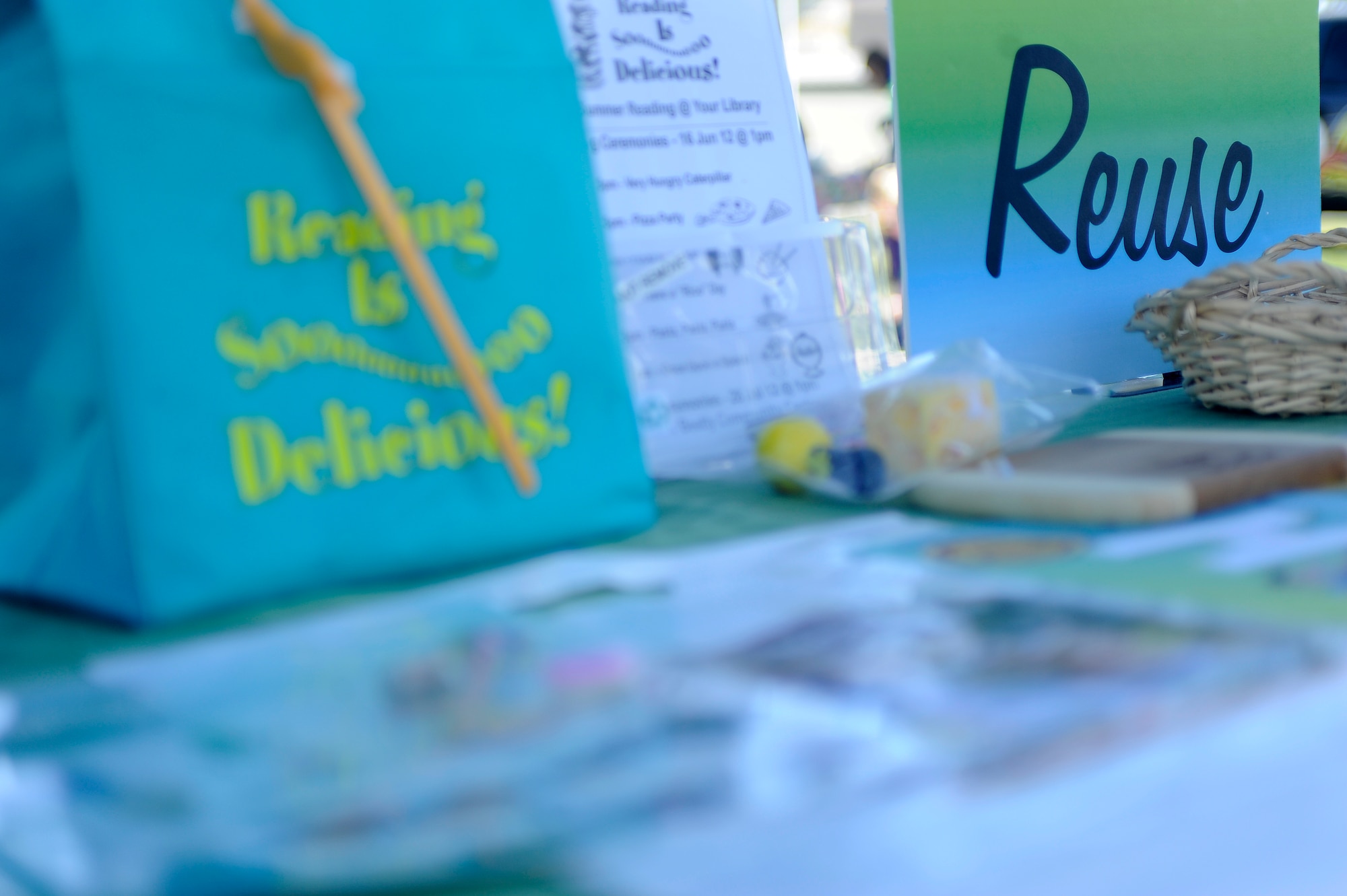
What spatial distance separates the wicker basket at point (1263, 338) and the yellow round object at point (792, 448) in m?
0.34

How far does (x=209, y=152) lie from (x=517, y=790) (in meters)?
→ 0.35

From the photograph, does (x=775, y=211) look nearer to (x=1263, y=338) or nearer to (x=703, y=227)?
(x=703, y=227)

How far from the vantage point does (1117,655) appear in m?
0.42

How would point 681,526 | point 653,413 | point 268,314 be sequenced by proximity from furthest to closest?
point 653,413 < point 681,526 < point 268,314

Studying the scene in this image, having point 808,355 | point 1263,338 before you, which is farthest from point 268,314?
point 1263,338

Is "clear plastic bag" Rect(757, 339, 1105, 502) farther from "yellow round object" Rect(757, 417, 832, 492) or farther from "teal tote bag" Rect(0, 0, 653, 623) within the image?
"teal tote bag" Rect(0, 0, 653, 623)

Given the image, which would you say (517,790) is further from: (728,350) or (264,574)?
(728,350)

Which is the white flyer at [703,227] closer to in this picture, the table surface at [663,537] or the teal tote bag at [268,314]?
the table surface at [663,537]

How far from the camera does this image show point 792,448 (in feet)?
2.46

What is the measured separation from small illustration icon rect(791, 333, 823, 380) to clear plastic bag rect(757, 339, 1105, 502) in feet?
0.27

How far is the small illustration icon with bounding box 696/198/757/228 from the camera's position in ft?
2.94

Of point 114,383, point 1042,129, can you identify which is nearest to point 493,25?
point 114,383

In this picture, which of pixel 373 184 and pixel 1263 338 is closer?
pixel 373 184

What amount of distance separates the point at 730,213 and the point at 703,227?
35mm
